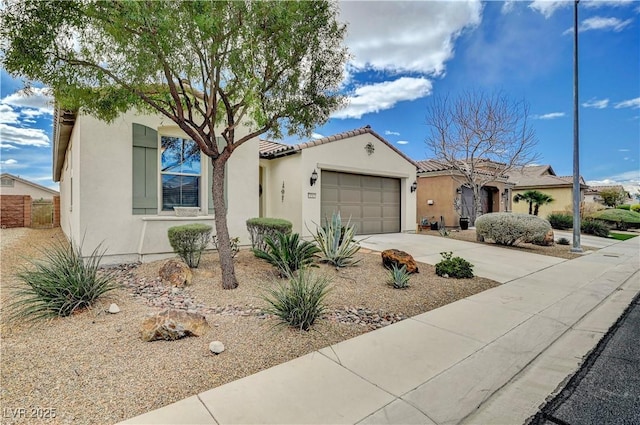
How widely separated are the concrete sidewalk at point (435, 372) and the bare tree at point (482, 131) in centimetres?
1020

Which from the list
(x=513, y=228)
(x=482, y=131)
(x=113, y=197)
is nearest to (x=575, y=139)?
(x=482, y=131)

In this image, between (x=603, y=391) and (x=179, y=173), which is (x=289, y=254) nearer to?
(x=179, y=173)

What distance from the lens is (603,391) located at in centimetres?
276

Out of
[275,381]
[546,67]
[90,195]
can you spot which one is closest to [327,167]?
[90,195]

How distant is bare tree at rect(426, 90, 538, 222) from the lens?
45.5 feet

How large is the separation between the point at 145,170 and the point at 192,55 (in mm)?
3771

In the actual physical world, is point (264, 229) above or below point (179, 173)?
below

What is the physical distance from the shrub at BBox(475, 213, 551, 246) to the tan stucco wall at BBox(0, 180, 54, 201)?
102ft

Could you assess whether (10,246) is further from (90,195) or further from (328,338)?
(328,338)

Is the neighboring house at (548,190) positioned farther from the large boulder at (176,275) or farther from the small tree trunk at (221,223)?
the large boulder at (176,275)

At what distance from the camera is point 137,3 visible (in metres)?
3.66

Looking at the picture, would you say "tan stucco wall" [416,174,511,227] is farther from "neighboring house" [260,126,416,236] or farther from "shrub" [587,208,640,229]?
"shrub" [587,208,640,229]

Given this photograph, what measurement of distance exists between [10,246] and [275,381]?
39.2ft

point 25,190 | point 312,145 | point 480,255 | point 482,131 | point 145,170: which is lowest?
point 480,255
